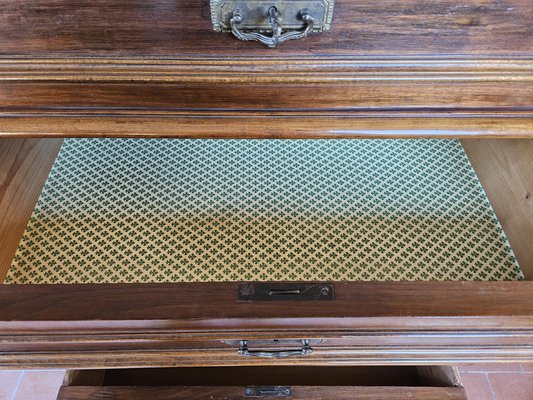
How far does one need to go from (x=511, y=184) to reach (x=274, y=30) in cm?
46

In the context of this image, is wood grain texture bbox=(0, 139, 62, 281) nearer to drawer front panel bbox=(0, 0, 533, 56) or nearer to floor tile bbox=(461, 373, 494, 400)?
drawer front panel bbox=(0, 0, 533, 56)

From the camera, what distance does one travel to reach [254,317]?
18.7 inches

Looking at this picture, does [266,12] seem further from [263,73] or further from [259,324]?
Result: [259,324]

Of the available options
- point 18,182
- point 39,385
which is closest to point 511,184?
point 18,182

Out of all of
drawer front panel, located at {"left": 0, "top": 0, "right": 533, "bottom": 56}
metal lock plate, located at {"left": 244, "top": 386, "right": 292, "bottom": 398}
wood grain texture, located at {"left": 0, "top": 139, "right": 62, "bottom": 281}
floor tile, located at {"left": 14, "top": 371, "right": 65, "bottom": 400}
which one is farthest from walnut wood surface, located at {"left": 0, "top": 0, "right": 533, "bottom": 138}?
floor tile, located at {"left": 14, "top": 371, "right": 65, "bottom": 400}

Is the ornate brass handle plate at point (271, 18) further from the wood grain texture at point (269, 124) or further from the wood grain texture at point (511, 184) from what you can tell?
the wood grain texture at point (511, 184)

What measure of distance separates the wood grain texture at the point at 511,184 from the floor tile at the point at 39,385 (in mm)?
873

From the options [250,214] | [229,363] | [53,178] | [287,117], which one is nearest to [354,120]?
[287,117]

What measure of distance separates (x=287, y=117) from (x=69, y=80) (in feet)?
0.75

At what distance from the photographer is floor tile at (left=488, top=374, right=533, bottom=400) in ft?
2.93

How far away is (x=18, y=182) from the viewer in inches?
25.6

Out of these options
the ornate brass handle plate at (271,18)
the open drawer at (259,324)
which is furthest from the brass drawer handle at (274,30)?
the open drawer at (259,324)

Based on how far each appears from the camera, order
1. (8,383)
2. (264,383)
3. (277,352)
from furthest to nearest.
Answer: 1. (8,383)
2. (264,383)
3. (277,352)

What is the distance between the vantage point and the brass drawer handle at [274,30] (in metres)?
0.40
